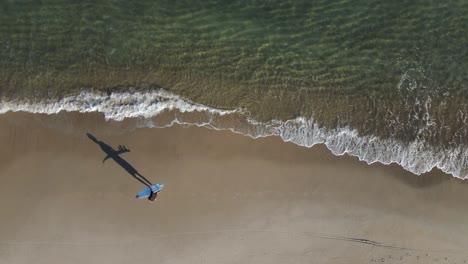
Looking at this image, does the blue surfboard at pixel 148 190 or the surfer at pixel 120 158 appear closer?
the blue surfboard at pixel 148 190

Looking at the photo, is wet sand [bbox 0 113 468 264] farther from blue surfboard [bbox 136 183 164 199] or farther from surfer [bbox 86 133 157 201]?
blue surfboard [bbox 136 183 164 199]

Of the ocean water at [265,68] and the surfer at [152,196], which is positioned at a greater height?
the ocean water at [265,68]

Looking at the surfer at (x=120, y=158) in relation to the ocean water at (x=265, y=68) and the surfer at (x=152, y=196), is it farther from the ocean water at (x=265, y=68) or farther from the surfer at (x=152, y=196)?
the ocean water at (x=265, y=68)

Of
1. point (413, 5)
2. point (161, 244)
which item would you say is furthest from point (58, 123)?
point (413, 5)

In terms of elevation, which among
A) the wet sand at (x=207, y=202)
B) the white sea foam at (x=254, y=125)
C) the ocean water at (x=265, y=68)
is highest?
the ocean water at (x=265, y=68)

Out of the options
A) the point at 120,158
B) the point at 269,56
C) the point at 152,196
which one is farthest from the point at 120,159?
the point at 269,56

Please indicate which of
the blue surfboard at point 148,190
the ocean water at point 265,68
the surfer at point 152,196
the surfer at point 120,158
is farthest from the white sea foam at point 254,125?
the surfer at point 152,196
